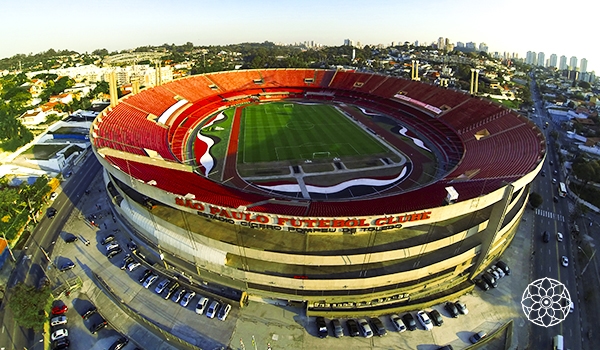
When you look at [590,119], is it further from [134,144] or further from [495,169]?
[134,144]

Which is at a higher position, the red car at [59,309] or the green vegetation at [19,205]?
the green vegetation at [19,205]

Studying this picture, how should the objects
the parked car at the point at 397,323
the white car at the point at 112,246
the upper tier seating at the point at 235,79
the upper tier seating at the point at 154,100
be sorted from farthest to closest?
the upper tier seating at the point at 235,79, the upper tier seating at the point at 154,100, the white car at the point at 112,246, the parked car at the point at 397,323

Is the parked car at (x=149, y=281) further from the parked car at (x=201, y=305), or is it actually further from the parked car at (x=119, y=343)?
the parked car at (x=201, y=305)

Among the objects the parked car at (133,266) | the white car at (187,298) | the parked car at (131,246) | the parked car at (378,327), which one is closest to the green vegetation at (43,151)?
the parked car at (131,246)

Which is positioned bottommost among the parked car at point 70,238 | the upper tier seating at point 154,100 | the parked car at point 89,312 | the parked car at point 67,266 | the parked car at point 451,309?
the parked car at point 89,312

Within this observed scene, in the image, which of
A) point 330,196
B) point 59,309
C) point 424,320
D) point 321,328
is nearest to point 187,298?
point 59,309

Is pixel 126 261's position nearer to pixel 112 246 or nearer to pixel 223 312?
pixel 112 246
